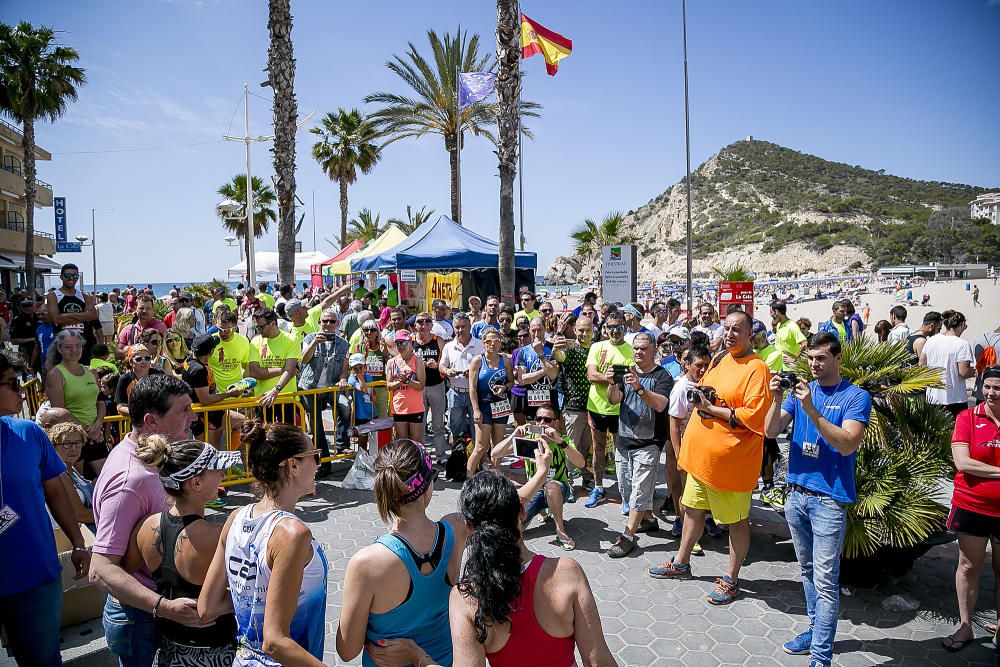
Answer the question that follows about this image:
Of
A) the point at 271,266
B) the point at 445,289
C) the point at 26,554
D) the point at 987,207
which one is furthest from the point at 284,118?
the point at 987,207

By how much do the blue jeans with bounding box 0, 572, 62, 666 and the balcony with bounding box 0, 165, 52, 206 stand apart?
4419 centimetres

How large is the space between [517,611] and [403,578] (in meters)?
0.49

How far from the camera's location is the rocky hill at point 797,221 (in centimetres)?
8912

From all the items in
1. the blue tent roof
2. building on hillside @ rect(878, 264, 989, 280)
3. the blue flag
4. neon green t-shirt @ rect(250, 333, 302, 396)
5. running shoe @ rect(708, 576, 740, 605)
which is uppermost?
the blue flag

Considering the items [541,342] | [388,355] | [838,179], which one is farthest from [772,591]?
[838,179]

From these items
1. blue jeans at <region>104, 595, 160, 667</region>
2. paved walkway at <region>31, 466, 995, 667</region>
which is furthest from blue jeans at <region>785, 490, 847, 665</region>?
blue jeans at <region>104, 595, 160, 667</region>

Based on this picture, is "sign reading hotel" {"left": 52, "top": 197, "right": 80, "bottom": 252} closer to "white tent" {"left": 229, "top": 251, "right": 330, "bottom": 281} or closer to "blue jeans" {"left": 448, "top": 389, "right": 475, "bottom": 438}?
"white tent" {"left": 229, "top": 251, "right": 330, "bottom": 281}

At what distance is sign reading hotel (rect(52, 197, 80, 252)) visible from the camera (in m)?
42.2

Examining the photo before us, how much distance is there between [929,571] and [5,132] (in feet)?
158

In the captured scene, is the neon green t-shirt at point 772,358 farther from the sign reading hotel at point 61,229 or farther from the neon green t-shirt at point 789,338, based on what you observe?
the sign reading hotel at point 61,229

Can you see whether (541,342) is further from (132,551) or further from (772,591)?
(132,551)

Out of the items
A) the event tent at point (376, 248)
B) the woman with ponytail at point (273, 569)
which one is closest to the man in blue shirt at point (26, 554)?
the woman with ponytail at point (273, 569)

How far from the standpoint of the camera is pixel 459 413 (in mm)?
7805

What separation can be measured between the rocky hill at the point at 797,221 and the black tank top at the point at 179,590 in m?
66.2
